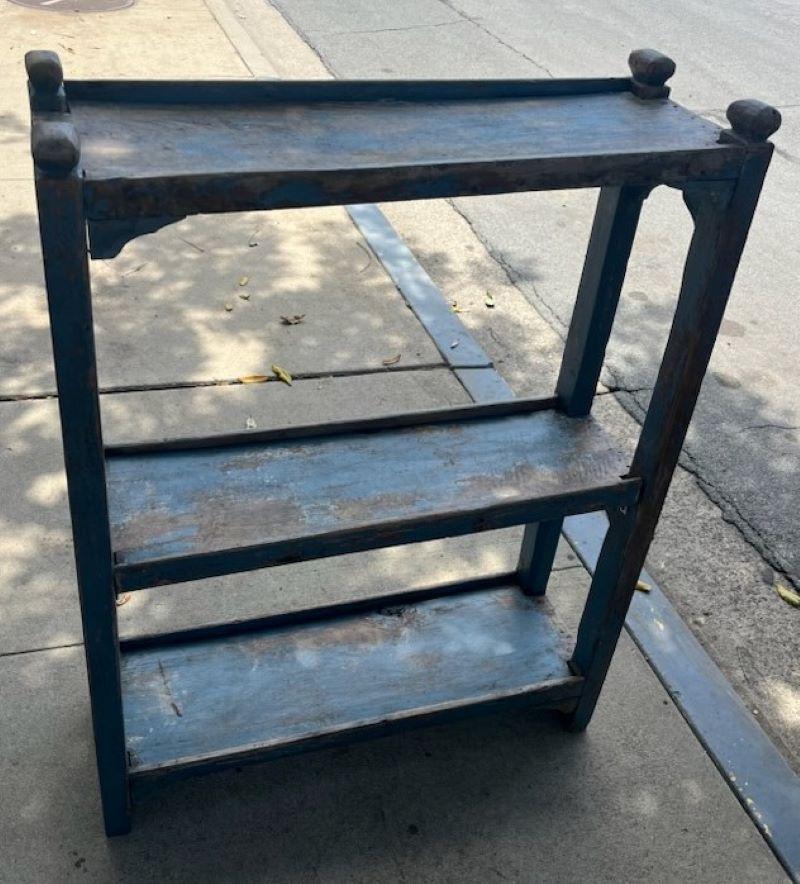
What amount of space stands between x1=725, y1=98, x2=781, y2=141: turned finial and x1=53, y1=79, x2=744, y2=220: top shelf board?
0.11 ft

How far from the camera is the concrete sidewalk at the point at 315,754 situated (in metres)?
2.24

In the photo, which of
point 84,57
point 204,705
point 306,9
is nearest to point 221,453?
point 204,705

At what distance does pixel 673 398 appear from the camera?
2.01m

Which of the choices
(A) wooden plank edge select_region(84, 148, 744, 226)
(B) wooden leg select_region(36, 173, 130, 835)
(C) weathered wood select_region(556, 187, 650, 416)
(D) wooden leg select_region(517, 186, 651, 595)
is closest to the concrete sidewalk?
(B) wooden leg select_region(36, 173, 130, 835)

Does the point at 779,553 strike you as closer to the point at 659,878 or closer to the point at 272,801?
the point at 659,878

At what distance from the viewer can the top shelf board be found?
149 centimetres

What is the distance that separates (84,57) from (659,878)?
6.53m

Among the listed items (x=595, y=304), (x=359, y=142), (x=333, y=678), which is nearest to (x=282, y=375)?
(x=333, y=678)

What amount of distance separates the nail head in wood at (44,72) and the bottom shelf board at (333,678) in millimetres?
1297

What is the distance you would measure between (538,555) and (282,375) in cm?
147

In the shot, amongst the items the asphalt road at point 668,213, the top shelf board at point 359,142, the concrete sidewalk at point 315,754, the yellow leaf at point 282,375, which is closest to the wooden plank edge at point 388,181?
the top shelf board at point 359,142

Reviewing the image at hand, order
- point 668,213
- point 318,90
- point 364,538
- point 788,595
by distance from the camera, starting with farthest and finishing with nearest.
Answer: point 668,213 < point 788,595 < point 364,538 < point 318,90

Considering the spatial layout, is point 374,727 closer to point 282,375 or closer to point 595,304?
point 595,304

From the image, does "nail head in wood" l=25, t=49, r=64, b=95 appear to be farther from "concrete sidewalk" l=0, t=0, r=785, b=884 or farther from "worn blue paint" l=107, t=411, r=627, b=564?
"concrete sidewalk" l=0, t=0, r=785, b=884
